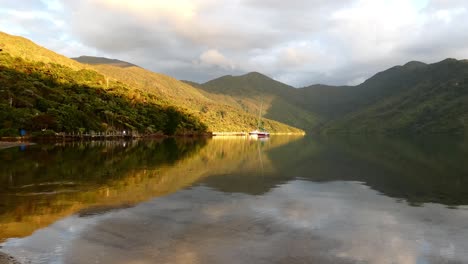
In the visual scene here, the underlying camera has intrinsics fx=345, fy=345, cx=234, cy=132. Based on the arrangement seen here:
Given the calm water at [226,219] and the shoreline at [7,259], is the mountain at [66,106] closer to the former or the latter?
the calm water at [226,219]

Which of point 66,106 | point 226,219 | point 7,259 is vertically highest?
point 66,106

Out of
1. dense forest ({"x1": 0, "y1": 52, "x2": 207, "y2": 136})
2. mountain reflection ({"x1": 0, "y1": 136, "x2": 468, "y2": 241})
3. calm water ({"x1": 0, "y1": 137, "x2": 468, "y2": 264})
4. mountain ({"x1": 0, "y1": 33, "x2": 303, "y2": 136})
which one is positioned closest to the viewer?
calm water ({"x1": 0, "y1": 137, "x2": 468, "y2": 264})

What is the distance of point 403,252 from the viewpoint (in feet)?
53.8

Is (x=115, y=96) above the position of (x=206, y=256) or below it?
above

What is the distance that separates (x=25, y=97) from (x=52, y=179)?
103m

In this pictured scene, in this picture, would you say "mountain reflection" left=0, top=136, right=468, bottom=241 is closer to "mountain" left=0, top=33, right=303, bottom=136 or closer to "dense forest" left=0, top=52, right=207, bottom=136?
"dense forest" left=0, top=52, right=207, bottom=136

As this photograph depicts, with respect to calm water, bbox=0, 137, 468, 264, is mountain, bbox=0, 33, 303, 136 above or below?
above

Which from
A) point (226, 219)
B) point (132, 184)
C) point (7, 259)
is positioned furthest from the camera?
point (132, 184)

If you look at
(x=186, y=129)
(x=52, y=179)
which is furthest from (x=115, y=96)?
(x=52, y=179)

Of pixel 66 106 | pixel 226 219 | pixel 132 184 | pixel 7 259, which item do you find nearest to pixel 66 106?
pixel 66 106

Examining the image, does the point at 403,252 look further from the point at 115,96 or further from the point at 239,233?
the point at 115,96

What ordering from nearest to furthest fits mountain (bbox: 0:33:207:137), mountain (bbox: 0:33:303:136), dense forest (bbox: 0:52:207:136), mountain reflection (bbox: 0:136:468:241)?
mountain reflection (bbox: 0:136:468:241), mountain (bbox: 0:33:207:137), dense forest (bbox: 0:52:207:136), mountain (bbox: 0:33:303:136)

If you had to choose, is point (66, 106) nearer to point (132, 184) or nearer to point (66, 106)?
point (66, 106)

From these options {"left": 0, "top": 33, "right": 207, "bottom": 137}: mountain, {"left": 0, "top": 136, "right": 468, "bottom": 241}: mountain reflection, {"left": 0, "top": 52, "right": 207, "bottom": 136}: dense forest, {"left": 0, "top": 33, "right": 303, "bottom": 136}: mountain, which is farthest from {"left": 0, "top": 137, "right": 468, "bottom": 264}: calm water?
{"left": 0, "top": 33, "right": 207, "bottom": 137}: mountain
